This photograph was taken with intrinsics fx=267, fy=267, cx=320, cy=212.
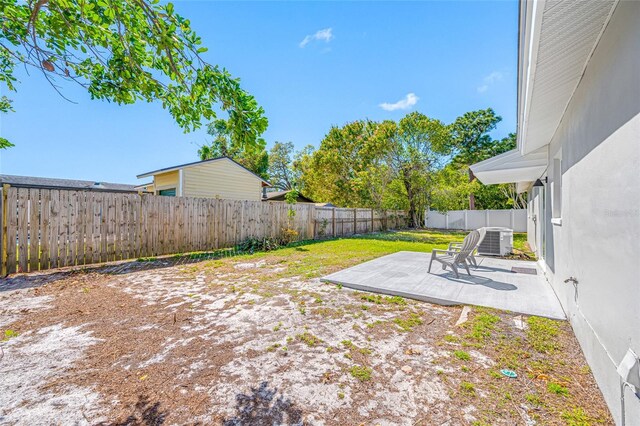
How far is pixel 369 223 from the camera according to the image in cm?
1783

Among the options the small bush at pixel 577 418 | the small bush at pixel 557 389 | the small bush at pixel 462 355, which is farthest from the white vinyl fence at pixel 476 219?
the small bush at pixel 577 418

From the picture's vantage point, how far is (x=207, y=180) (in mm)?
13695

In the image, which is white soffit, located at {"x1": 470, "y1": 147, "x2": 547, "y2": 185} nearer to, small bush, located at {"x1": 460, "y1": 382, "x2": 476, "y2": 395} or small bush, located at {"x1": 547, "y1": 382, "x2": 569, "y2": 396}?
small bush, located at {"x1": 547, "y1": 382, "x2": 569, "y2": 396}

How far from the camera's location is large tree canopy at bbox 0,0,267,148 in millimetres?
2479

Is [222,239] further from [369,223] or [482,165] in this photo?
[369,223]

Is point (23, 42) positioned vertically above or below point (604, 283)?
above

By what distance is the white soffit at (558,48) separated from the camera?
1.62 m

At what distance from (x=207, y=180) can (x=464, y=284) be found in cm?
1253

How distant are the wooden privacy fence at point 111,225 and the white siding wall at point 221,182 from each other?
4.33m

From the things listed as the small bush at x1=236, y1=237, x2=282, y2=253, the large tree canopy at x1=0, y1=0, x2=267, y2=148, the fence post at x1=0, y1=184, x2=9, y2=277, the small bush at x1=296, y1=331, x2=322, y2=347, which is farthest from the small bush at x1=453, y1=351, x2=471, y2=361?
the fence post at x1=0, y1=184, x2=9, y2=277

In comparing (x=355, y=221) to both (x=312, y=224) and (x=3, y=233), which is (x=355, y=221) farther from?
(x=3, y=233)

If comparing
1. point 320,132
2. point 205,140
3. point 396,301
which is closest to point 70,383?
point 396,301

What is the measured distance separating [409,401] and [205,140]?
1257 inches

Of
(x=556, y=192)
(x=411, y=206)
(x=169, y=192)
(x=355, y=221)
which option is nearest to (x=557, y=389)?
(x=556, y=192)
